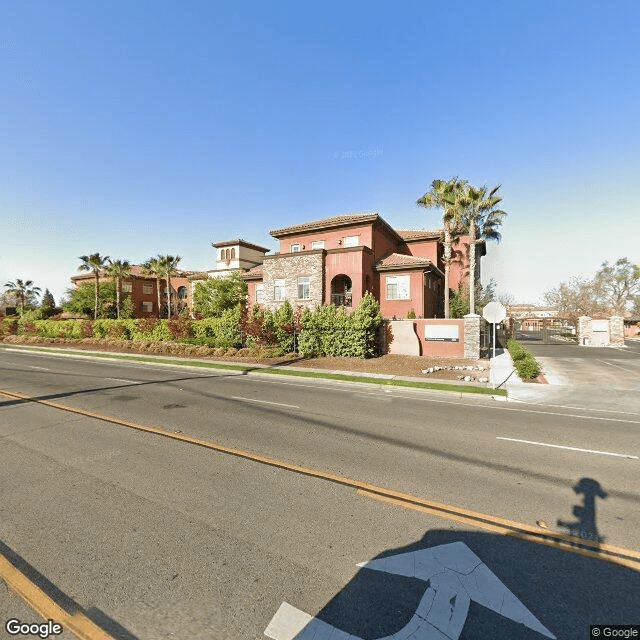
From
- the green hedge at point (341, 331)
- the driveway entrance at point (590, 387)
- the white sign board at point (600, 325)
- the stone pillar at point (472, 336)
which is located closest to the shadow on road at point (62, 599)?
the driveway entrance at point (590, 387)

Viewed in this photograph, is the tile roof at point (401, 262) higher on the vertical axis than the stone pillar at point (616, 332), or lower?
higher

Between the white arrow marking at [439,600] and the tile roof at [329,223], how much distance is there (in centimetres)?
2594

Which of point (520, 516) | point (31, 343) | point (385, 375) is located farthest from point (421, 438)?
point (31, 343)

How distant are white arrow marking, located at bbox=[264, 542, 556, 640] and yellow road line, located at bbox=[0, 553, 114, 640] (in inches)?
56.2

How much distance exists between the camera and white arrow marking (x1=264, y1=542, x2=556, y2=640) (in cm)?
274

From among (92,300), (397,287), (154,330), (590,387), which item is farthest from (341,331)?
(92,300)

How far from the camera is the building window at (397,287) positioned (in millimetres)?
27219

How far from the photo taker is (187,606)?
304cm

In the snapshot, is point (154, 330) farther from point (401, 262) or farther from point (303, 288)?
point (401, 262)

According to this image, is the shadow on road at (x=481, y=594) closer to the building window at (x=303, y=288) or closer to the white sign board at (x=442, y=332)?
the white sign board at (x=442, y=332)

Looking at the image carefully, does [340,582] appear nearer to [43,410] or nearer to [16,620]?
[16,620]

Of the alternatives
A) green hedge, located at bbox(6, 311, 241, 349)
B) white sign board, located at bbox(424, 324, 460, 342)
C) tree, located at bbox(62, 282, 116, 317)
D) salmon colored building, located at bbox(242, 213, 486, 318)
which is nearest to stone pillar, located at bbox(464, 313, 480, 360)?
white sign board, located at bbox(424, 324, 460, 342)

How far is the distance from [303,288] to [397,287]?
760 cm

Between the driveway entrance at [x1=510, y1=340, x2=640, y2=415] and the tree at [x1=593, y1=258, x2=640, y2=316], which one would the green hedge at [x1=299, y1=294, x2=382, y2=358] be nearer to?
the driveway entrance at [x1=510, y1=340, x2=640, y2=415]
